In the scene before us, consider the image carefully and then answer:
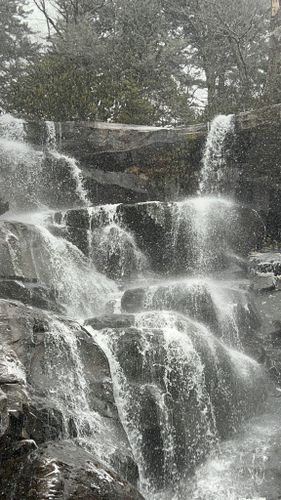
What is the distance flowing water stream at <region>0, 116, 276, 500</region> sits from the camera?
7836 mm

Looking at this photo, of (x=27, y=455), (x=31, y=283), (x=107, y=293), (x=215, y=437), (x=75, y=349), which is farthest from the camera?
(x=107, y=293)

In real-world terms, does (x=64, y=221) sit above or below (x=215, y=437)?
above

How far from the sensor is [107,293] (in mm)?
12156

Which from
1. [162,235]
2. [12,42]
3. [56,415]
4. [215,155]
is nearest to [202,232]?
[162,235]

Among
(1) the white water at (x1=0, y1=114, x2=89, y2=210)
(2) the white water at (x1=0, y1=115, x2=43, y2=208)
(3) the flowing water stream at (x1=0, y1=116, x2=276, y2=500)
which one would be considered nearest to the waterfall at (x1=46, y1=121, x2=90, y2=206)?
(1) the white water at (x1=0, y1=114, x2=89, y2=210)

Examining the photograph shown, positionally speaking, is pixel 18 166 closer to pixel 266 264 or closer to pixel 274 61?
pixel 266 264

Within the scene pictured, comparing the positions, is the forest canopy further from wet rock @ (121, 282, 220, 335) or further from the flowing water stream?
wet rock @ (121, 282, 220, 335)

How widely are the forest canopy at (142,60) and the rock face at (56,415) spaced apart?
35.7 feet

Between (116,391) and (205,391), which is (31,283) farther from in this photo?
(205,391)

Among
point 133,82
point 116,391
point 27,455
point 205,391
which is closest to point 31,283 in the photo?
point 116,391

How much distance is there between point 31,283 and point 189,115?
11.1 metres

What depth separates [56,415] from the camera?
6.38 m

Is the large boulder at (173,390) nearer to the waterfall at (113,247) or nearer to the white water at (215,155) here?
the waterfall at (113,247)

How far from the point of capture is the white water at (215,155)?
15.5 meters
